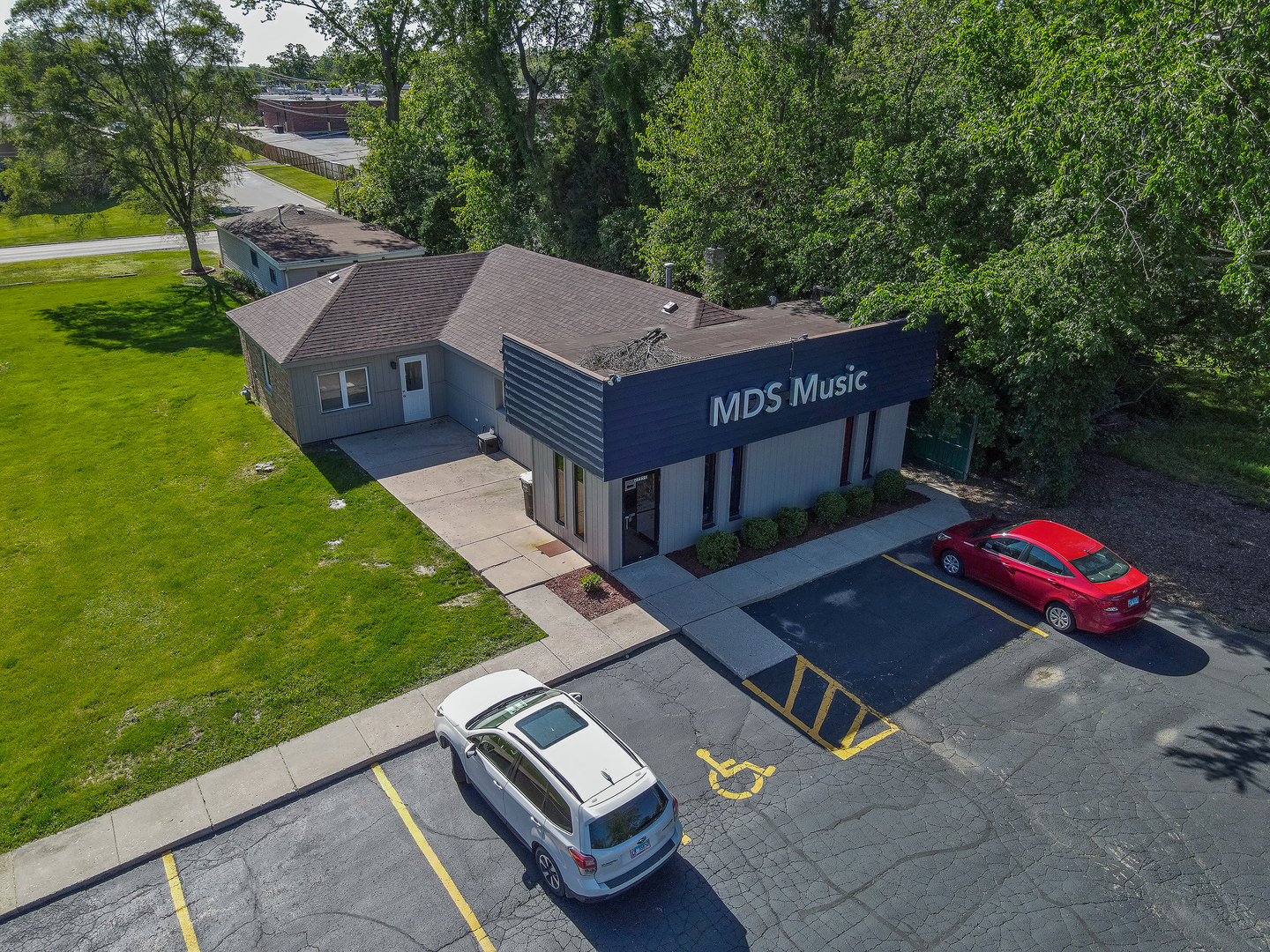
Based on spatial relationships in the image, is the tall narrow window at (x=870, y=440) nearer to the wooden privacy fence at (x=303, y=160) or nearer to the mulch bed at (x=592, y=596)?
the mulch bed at (x=592, y=596)

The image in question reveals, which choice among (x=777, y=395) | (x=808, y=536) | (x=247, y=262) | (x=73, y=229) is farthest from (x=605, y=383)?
(x=73, y=229)

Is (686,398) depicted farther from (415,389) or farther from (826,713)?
(415,389)

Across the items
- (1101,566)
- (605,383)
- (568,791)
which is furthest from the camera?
(1101,566)

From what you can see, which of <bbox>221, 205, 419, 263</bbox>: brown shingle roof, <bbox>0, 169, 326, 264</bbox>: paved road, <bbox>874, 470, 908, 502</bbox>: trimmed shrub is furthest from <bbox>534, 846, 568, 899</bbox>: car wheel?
<bbox>0, 169, 326, 264</bbox>: paved road

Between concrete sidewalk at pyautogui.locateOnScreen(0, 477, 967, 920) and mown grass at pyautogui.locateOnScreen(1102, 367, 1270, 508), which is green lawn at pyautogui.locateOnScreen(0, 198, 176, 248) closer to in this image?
concrete sidewalk at pyautogui.locateOnScreen(0, 477, 967, 920)

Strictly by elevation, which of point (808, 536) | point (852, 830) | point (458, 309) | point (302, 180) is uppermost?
point (302, 180)

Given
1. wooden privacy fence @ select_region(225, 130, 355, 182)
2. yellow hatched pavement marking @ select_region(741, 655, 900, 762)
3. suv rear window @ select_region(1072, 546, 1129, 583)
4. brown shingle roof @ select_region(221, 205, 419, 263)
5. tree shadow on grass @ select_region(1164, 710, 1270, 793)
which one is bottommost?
yellow hatched pavement marking @ select_region(741, 655, 900, 762)

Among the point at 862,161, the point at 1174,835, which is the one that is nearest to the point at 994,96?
the point at 862,161
